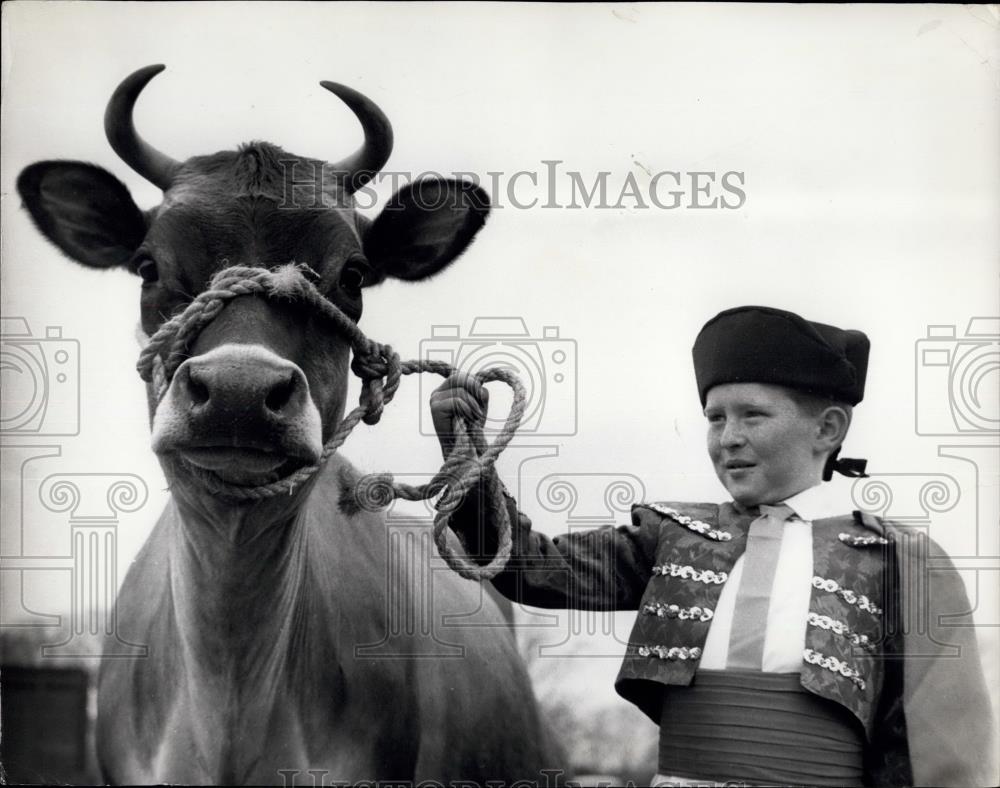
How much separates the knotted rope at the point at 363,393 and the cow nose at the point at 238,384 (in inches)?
5.4

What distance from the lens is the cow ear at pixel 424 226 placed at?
9.48 feet

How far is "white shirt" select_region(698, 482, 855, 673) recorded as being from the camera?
258 cm

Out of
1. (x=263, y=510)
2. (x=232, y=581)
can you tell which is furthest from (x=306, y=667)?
(x=263, y=510)

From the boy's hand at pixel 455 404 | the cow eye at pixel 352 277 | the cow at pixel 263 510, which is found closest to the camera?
the cow at pixel 263 510

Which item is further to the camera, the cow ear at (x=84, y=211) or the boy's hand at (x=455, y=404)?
the cow ear at (x=84, y=211)

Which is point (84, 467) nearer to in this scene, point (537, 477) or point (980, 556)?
point (537, 477)

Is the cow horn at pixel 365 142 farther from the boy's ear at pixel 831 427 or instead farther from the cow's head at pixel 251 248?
the boy's ear at pixel 831 427

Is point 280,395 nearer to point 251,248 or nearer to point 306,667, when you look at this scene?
point 251,248

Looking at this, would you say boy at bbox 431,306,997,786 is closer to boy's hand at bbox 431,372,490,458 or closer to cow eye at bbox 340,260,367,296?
boy's hand at bbox 431,372,490,458

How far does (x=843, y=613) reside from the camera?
8.60ft

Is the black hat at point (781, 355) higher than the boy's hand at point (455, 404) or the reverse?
higher

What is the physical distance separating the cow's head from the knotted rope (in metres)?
0.03

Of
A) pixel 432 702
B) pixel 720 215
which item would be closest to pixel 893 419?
pixel 720 215

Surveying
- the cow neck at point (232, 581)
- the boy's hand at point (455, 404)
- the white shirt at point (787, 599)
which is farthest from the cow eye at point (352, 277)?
the white shirt at point (787, 599)
